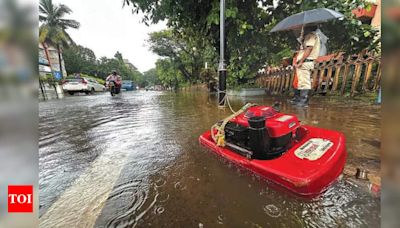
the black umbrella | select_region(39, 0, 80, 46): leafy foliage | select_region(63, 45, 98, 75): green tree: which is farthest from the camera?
select_region(63, 45, 98, 75): green tree

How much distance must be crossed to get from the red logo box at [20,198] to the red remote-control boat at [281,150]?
53.6 inches

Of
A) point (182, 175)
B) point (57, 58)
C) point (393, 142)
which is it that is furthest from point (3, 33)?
point (57, 58)

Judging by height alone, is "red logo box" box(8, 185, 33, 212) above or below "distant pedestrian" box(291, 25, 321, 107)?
below

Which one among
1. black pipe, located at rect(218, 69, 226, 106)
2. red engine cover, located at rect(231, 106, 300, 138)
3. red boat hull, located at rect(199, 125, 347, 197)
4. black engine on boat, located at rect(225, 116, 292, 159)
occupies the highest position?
black pipe, located at rect(218, 69, 226, 106)

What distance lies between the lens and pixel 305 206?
130 centimetres

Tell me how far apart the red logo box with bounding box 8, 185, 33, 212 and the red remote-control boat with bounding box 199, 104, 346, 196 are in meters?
1.36

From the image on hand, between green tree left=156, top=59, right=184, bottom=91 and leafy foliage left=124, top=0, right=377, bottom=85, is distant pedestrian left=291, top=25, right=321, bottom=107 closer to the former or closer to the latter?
leafy foliage left=124, top=0, right=377, bottom=85

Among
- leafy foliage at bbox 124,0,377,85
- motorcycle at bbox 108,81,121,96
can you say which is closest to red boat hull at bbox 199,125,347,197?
leafy foliage at bbox 124,0,377,85

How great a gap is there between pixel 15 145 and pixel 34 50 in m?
0.27

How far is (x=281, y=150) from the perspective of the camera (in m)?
1.89

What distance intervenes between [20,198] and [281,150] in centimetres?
179

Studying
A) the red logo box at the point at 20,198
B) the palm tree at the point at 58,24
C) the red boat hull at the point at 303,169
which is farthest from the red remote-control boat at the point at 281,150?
the palm tree at the point at 58,24

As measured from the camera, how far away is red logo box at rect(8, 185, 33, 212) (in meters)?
0.67

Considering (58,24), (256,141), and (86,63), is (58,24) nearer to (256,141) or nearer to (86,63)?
(86,63)
